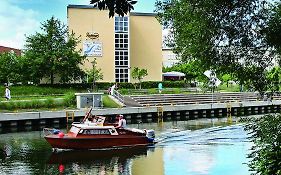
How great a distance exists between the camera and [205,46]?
1291 cm

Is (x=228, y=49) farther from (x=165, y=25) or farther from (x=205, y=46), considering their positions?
(x=165, y=25)

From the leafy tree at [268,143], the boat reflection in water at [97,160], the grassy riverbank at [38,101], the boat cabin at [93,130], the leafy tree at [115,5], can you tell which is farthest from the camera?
the grassy riverbank at [38,101]

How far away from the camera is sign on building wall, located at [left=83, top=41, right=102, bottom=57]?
198 feet

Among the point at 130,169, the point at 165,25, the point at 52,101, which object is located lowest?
the point at 130,169

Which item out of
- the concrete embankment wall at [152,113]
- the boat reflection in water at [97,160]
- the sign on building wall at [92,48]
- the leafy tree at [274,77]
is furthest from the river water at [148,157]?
the sign on building wall at [92,48]

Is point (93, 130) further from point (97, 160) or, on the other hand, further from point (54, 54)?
point (54, 54)

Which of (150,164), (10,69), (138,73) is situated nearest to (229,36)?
(150,164)

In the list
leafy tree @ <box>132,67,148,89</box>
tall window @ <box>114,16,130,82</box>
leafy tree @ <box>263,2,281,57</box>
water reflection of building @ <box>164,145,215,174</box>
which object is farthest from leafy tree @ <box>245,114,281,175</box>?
tall window @ <box>114,16,130,82</box>

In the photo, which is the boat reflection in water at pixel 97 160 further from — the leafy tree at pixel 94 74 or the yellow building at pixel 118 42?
the yellow building at pixel 118 42

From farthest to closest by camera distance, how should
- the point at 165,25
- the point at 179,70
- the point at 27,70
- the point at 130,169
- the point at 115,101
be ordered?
the point at 179,70
the point at 27,70
the point at 115,101
the point at 130,169
the point at 165,25

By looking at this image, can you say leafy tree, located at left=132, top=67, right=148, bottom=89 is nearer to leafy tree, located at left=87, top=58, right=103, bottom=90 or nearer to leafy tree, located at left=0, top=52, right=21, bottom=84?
leafy tree, located at left=87, top=58, right=103, bottom=90

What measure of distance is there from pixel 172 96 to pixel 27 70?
→ 16.2 m

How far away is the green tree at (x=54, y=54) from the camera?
52625mm

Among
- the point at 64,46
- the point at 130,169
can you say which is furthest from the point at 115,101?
the point at 130,169
